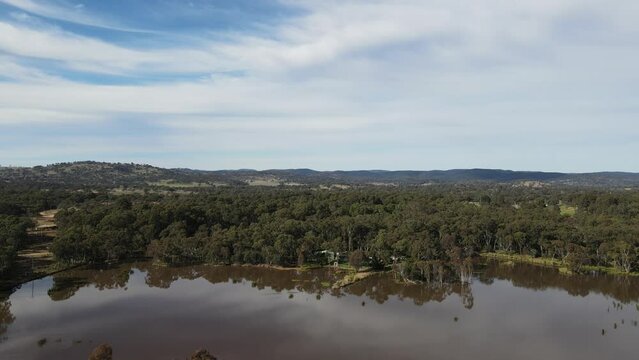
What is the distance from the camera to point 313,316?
4581 cm

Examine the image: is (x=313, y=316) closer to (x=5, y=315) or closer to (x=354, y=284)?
(x=354, y=284)

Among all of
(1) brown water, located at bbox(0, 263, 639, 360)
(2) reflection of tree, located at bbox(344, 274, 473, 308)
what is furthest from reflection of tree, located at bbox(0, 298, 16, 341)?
(2) reflection of tree, located at bbox(344, 274, 473, 308)

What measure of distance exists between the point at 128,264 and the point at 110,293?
1602 centimetres

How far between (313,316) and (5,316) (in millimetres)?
28542

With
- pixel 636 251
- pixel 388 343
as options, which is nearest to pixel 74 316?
pixel 388 343

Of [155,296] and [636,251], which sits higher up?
[636,251]

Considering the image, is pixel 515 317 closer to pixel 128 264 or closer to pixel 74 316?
pixel 74 316

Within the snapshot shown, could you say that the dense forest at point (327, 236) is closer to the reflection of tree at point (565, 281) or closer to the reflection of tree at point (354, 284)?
the reflection of tree at point (354, 284)

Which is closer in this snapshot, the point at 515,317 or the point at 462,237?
the point at 515,317

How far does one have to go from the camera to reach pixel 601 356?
3706 cm

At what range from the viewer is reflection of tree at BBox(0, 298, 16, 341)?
41344mm

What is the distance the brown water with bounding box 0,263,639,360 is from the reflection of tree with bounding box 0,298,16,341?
0.18 m

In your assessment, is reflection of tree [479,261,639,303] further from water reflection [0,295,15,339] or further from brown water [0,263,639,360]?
water reflection [0,295,15,339]

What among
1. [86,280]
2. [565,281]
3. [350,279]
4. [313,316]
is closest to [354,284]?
[350,279]
